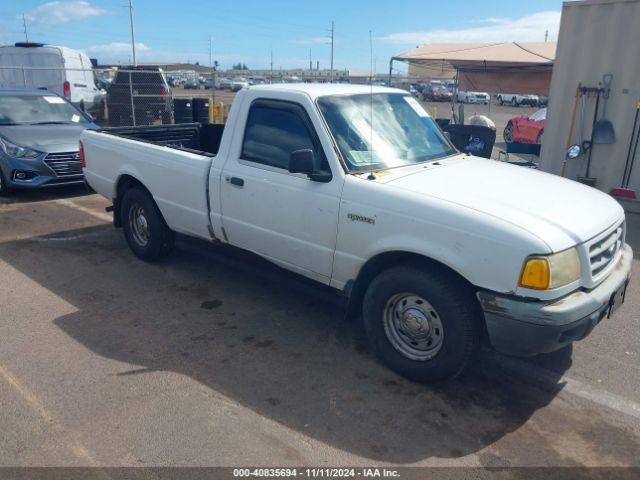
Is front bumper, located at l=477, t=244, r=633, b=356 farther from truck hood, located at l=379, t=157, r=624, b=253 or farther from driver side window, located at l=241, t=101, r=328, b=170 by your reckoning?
driver side window, located at l=241, t=101, r=328, b=170

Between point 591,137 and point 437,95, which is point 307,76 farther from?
point 591,137

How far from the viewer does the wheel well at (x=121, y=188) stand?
5.72 m

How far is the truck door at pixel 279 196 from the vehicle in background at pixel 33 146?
5.05m

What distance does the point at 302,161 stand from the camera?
3.70 metres

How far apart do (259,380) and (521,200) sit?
7.03ft

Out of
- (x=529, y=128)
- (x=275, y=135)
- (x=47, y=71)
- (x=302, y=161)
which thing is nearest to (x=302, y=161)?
(x=302, y=161)

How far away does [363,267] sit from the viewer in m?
3.78

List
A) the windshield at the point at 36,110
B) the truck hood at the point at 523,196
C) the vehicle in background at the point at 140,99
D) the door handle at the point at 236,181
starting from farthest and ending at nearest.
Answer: the vehicle in background at the point at 140,99 → the windshield at the point at 36,110 → the door handle at the point at 236,181 → the truck hood at the point at 523,196

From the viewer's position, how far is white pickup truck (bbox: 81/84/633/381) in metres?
3.12

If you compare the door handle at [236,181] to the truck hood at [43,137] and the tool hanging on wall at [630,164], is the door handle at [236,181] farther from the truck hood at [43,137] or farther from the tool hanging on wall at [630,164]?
the tool hanging on wall at [630,164]

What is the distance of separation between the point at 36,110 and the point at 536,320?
927 cm

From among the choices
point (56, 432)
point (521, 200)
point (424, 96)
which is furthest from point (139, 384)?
point (424, 96)

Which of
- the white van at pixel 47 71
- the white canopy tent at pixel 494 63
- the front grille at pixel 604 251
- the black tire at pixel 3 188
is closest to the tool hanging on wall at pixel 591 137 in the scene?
the white canopy tent at pixel 494 63

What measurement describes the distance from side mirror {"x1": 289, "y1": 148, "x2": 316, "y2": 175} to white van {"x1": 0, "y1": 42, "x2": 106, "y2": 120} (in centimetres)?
1427
